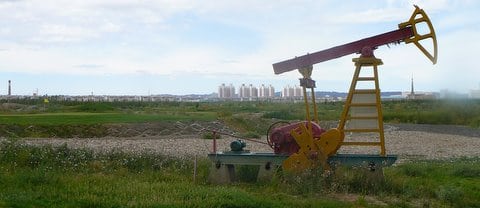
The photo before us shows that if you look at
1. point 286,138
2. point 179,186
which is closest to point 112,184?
point 179,186

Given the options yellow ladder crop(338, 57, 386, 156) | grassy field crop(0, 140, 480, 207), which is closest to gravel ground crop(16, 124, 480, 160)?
grassy field crop(0, 140, 480, 207)

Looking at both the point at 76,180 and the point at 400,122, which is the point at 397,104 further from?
the point at 76,180

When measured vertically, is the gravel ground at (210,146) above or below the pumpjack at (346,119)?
below

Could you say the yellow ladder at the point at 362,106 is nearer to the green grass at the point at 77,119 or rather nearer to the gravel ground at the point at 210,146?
the gravel ground at the point at 210,146

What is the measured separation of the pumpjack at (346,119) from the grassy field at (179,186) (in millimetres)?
426

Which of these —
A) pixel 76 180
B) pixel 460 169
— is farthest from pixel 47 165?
pixel 460 169

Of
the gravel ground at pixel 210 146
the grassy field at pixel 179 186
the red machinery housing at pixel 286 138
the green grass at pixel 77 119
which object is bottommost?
the gravel ground at pixel 210 146

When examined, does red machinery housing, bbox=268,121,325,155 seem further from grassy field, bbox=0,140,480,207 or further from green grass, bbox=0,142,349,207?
green grass, bbox=0,142,349,207

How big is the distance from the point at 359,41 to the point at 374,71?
76 cm

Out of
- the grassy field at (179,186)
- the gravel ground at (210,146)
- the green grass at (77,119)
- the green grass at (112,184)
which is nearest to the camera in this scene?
the green grass at (112,184)

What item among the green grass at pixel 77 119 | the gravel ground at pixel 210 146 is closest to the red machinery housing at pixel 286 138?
the gravel ground at pixel 210 146

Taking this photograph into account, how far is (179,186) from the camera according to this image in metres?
12.3

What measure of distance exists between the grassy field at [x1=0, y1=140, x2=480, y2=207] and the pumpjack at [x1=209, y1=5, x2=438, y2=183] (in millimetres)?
426

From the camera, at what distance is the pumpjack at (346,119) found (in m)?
12.9
